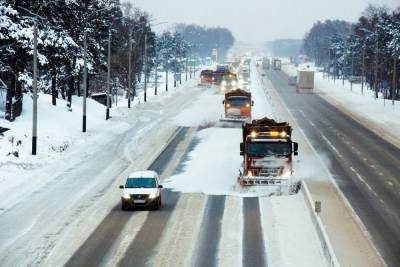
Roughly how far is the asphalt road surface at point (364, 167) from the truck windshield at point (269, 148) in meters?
3.50

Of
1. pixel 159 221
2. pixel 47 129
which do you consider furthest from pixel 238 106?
pixel 159 221

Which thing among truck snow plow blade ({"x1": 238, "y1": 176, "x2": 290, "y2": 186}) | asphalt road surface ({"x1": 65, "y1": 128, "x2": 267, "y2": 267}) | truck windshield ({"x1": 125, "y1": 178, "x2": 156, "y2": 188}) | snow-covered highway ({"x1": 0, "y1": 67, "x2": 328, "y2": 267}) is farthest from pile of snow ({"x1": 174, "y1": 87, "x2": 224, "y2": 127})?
truck windshield ({"x1": 125, "y1": 178, "x2": 156, "y2": 188})

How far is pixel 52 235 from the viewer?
27.5 metres

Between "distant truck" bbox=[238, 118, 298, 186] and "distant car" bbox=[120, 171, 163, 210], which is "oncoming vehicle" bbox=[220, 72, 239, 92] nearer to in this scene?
"distant truck" bbox=[238, 118, 298, 186]

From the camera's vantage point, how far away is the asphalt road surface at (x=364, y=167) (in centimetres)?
2931

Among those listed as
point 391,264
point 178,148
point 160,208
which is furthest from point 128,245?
point 178,148

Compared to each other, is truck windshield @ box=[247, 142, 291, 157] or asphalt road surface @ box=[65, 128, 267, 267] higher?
truck windshield @ box=[247, 142, 291, 157]

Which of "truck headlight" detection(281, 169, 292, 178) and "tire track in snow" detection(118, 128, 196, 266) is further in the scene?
"truck headlight" detection(281, 169, 292, 178)

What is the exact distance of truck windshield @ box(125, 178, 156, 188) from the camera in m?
32.1

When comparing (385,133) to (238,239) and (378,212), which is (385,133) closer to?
(378,212)

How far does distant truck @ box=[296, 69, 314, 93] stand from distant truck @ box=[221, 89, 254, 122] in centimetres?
4614

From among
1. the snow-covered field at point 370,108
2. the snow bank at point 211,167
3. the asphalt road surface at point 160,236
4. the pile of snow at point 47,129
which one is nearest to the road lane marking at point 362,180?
the asphalt road surface at point 160,236

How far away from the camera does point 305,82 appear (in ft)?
371

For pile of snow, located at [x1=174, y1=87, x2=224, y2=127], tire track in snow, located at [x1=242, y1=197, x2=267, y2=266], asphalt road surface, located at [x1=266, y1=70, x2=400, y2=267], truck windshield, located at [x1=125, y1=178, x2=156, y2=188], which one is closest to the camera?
tire track in snow, located at [x1=242, y1=197, x2=267, y2=266]
